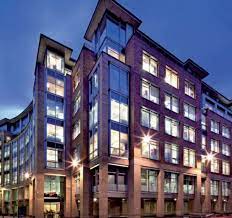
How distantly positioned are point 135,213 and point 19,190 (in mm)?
42861

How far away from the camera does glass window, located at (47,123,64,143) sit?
4288cm

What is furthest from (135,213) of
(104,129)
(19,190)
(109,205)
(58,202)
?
(19,190)

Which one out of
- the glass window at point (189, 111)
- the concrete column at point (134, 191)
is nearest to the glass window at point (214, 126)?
the glass window at point (189, 111)

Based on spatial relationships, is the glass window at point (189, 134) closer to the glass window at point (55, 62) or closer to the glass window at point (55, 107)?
the glass window at point (55, 107)

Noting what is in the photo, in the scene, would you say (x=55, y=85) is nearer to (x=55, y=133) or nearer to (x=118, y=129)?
(x=55, y=133)

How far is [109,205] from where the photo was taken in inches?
1281

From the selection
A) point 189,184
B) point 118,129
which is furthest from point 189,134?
point 118,129

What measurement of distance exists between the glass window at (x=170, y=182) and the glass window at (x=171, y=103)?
27.9ft

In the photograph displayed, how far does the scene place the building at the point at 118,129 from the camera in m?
32.6

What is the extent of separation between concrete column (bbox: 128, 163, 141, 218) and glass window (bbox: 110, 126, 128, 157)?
1.74m

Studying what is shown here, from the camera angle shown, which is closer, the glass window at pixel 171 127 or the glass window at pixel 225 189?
the glass window at pixel 171 127

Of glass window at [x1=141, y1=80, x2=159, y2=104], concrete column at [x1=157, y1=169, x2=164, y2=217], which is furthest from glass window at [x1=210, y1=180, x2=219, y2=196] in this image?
glass window at [x1=141, y1=80, x2=159, y2=104]

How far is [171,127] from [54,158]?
16617 millimetres

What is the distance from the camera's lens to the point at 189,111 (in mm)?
43875
